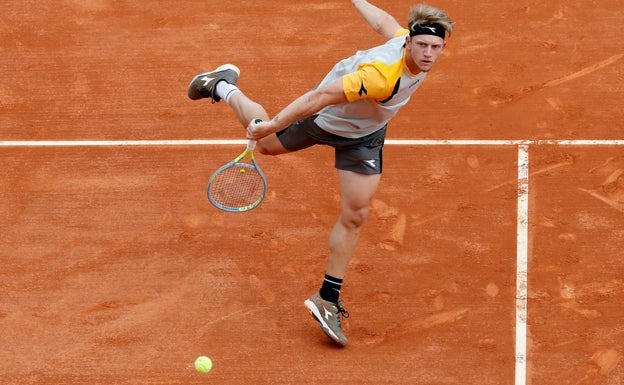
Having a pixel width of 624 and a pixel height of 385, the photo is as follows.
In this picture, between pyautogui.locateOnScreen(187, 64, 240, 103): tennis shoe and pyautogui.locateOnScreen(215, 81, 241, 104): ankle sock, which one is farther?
pyautogui.locateOnScreen(187, 64, 240, 103): tennis shoe

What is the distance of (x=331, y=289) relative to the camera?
971cm

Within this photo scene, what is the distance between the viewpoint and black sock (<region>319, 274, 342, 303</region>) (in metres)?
9.71

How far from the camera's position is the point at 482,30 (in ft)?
41.8

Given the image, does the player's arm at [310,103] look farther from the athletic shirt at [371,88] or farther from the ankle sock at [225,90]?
the ankle sock at [225,90]

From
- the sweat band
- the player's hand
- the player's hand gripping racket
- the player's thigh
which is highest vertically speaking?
the sweat band

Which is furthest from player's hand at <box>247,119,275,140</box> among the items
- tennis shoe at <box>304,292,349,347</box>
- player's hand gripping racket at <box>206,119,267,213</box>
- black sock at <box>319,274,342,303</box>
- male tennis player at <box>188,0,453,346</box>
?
tennis shoe at <box>304,292,349,347</box>

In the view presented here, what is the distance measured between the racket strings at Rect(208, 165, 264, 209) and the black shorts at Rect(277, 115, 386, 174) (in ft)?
1.69

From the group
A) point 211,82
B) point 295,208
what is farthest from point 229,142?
point 211,82

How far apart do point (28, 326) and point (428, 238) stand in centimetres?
319

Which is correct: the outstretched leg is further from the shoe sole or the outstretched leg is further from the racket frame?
the shoe sole

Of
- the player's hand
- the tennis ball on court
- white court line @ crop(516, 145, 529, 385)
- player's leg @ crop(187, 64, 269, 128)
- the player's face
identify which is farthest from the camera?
player's leg @ crop(187, 64, 269, 128)

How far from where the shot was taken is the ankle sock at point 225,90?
10.2 meters

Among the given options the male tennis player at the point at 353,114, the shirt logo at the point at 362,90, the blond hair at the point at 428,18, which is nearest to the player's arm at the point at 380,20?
the male tennis player at the point at 353,114

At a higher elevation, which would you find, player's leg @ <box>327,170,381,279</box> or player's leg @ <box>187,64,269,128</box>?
player's leg @ <box>187,64,269,128</box>
